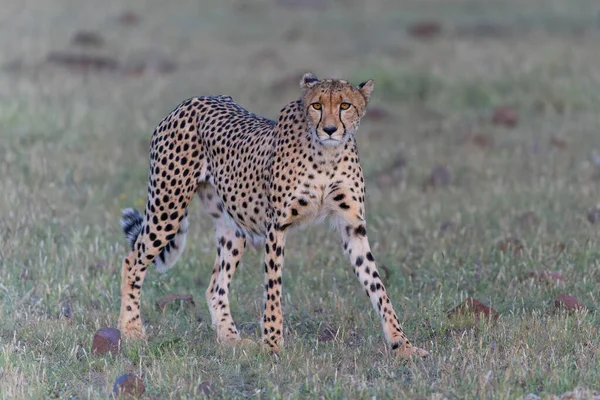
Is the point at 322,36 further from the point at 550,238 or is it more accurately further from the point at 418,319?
the point at 418,319

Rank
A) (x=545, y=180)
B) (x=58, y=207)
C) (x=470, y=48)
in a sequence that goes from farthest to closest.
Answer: (x=470, y=48), (x=545, y=180), (x=58, y=207)

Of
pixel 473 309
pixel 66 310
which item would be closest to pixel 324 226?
pixel 473 309

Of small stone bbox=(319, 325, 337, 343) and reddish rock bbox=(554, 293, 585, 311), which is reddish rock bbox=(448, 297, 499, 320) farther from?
small stone bbox=(319, 325, 337, 343)

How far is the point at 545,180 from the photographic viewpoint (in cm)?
914

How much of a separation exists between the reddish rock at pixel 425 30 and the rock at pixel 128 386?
12.0m

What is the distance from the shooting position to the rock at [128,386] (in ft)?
15.0

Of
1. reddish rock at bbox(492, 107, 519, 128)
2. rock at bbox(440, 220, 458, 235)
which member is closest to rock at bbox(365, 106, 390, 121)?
reddish rock at bbox(492, 107, 519, 128)

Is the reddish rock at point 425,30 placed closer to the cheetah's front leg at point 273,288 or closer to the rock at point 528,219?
the rock at point 528,219

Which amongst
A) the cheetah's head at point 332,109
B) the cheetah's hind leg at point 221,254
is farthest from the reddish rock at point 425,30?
the cheetah's head at point 332,109

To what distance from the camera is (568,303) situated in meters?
5.86

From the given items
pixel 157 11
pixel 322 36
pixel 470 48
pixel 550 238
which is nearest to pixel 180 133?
pixel 550 238

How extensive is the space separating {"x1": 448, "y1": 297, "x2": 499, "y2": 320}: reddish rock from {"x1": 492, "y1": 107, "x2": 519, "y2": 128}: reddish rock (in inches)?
235

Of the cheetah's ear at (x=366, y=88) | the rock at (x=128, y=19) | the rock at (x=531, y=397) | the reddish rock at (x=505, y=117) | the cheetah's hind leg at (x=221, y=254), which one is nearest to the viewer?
the rock at (x=531, y=397)

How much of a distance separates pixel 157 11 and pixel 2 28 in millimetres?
3019
